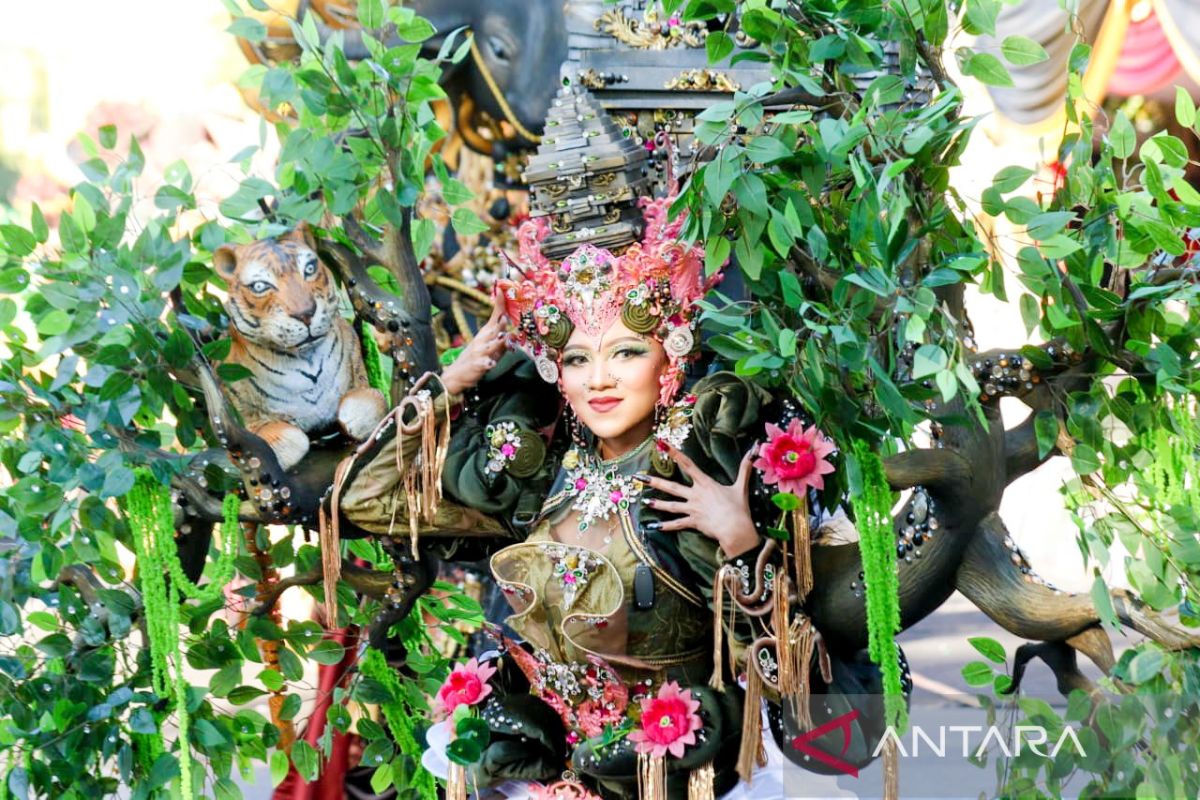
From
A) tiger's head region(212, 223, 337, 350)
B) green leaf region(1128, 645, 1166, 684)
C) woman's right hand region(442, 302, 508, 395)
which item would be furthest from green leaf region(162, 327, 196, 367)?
green leaf region(1128, 645, 1166, 684)

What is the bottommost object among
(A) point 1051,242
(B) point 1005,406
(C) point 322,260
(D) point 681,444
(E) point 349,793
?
(E) point 349,793

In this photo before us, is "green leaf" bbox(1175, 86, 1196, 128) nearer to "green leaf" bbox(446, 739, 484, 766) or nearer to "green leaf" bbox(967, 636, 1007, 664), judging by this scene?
"green leaf" bbox(967, 636, 1007, 664)

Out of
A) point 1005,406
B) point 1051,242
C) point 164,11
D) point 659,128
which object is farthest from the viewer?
point 1005,406

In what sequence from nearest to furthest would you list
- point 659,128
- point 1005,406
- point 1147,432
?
point 1147,432 < point 659,128 < point 1005,406

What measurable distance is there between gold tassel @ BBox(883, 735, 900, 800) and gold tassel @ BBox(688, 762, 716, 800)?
0.25 metres

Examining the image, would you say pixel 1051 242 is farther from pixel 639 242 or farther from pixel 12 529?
pixel 12 529

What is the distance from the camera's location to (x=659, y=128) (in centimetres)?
241

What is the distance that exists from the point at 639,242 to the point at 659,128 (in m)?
0.25

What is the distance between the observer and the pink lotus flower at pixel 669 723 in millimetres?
2184

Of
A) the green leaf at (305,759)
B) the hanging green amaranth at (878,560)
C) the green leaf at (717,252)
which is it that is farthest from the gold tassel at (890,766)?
the green leaf at (305,759)

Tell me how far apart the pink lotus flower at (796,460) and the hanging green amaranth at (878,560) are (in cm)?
7

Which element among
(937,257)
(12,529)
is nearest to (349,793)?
(12,529)

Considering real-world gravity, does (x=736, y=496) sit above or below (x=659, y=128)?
below

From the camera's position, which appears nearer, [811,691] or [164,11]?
[811,691]
